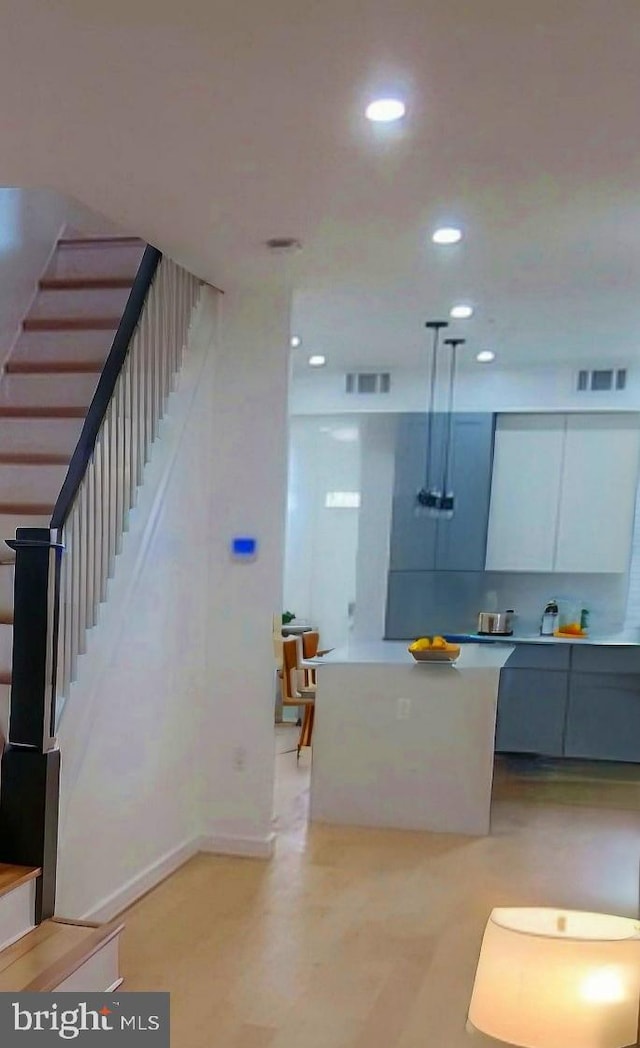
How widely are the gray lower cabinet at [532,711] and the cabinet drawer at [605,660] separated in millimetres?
147

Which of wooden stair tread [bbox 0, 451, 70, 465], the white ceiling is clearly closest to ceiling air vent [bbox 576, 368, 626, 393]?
the white ceiling

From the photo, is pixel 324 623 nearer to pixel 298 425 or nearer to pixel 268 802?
pixel 298 425

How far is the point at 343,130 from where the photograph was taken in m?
2.80

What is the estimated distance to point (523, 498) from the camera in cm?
694

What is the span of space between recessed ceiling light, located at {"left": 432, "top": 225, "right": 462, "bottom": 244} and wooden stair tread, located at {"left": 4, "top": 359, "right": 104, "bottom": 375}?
6.35 feet

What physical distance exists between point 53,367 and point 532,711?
4209 mm

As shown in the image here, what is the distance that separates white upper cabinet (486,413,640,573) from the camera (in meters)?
6.71

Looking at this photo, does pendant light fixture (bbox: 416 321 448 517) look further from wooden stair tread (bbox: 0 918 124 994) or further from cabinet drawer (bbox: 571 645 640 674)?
wooden stair tread (bbox: 0 918 124 994)

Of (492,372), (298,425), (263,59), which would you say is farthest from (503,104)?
(298,425)

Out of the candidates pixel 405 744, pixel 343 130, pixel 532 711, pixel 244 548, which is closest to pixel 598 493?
pixel 532 711

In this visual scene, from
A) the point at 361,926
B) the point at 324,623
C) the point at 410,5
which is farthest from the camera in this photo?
the point at 324,623

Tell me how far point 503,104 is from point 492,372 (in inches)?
178

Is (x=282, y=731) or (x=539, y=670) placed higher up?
(x=539, y=670)

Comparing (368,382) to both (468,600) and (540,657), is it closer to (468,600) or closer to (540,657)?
(468,600)
